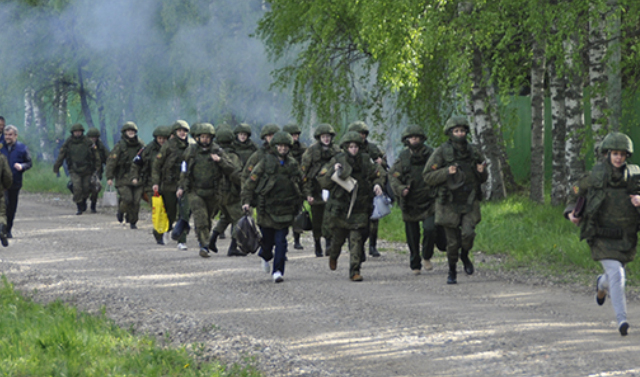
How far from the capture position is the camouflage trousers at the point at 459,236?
34.1 feet

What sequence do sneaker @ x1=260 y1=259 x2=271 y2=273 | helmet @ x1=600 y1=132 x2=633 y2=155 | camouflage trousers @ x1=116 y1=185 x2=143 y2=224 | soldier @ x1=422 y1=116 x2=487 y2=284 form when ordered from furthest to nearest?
1. camouflage trousers @ x1=116 y1=185 x2=143 y2=224
2. sneaker @ x1=260 y1=259 x2=271 y2=273
3. soldier @ x1=422 y1=116 x2=487 y2=284
4. helmet @ x1=600 y1=132 x2=633 y2=155

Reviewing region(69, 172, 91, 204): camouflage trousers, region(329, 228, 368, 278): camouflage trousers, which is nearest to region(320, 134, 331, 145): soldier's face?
region(329, 228, 368, 278): camouflage trousers

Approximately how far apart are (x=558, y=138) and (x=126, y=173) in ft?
26.5

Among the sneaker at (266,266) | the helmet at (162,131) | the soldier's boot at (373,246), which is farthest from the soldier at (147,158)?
the sneaker at (266,266)

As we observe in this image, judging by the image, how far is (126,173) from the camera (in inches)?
684

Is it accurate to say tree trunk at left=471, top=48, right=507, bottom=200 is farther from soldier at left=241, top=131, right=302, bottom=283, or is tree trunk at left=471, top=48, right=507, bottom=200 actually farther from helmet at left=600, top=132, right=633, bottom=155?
helmet at left=600, top=132, right=633, bottom=155

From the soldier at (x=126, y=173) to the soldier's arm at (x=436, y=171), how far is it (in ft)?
25.7

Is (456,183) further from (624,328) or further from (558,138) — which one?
(558,138)

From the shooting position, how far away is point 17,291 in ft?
32.8

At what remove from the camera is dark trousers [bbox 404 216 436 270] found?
1129 cm

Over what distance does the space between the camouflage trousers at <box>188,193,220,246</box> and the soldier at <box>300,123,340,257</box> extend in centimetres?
140

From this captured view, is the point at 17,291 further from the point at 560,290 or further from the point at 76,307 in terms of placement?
the point at 560,290

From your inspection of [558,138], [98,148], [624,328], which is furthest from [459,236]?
[98,148]

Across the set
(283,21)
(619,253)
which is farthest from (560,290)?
(283,21)
